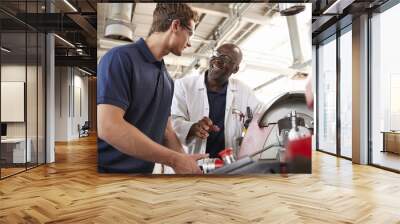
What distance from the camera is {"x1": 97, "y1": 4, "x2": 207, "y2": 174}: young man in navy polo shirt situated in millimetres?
5672

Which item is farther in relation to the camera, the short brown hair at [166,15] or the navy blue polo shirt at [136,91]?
the short brown hair at [166,15]

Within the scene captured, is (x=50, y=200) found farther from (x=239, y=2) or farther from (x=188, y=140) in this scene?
(x=239, y=2)

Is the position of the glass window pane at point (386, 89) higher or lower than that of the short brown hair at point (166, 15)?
lower

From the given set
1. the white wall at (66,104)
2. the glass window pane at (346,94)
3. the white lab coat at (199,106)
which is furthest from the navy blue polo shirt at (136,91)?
the white wall at (66,104)

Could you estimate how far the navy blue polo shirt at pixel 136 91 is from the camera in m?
5.68

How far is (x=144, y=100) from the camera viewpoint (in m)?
5.75

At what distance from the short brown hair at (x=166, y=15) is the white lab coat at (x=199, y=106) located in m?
0.86

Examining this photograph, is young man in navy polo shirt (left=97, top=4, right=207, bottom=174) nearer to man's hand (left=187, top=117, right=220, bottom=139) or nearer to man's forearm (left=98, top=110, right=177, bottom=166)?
man's forearm (left=98, top=110, right=177, bottom=166)

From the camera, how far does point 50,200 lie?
4523 mm

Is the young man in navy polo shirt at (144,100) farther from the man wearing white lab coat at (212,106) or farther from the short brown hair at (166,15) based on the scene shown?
the man wearing white lab coat at (212,106)

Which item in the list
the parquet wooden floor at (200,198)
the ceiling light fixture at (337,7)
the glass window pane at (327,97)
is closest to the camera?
the parquet wooden floor at (200,198)

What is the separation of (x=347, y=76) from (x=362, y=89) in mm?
982

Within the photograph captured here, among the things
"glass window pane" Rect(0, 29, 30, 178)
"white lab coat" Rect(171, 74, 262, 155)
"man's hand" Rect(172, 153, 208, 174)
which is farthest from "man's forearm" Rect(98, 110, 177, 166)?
"glass window pane" Rect(0, 29, 30, 178)

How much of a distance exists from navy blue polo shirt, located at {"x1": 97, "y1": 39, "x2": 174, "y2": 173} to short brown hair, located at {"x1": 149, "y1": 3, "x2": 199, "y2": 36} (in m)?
0.35
